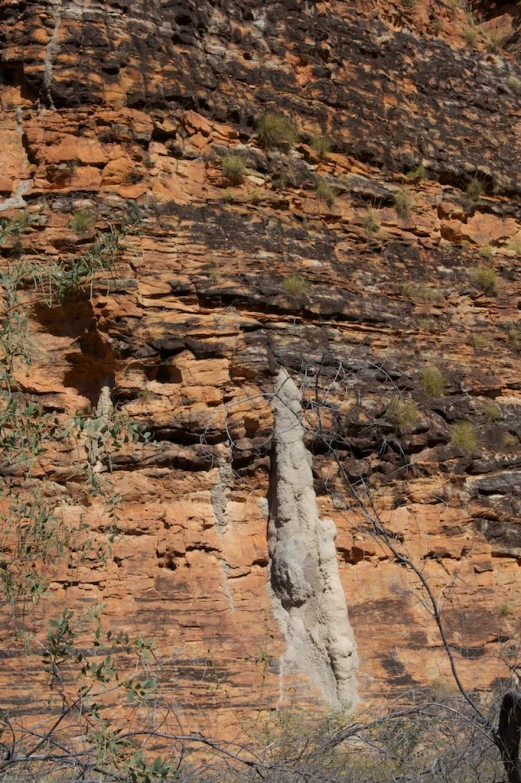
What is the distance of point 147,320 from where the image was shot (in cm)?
919

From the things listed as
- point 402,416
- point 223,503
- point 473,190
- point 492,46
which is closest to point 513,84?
point 492,46

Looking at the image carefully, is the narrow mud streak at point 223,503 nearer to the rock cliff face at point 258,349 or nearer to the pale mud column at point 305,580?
the rock cliff face at point 258,349

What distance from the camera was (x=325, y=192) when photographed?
1144 centimetres

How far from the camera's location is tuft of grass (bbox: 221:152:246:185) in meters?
10.6

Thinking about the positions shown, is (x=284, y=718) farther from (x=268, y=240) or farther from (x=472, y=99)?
(x=472, y=99)

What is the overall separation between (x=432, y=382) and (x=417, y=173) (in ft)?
11.8

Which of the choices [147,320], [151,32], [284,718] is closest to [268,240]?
[147,320]

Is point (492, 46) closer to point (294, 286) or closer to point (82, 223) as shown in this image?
point (294, 286)

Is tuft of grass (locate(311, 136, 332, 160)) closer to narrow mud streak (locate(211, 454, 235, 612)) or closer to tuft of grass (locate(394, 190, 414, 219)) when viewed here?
tuft of grass (locate(394, 190, 414, 219))

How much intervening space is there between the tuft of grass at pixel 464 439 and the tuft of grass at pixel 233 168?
3941 millimetres

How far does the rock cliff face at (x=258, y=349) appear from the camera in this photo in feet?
27.7

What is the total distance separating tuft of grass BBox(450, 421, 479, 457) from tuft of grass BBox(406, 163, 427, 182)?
399cm

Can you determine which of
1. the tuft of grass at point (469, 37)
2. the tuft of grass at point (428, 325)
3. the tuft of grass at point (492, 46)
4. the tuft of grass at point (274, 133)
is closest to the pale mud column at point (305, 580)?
the tuft of grass at point (428, 325)

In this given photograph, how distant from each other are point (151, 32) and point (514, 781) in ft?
30.1
